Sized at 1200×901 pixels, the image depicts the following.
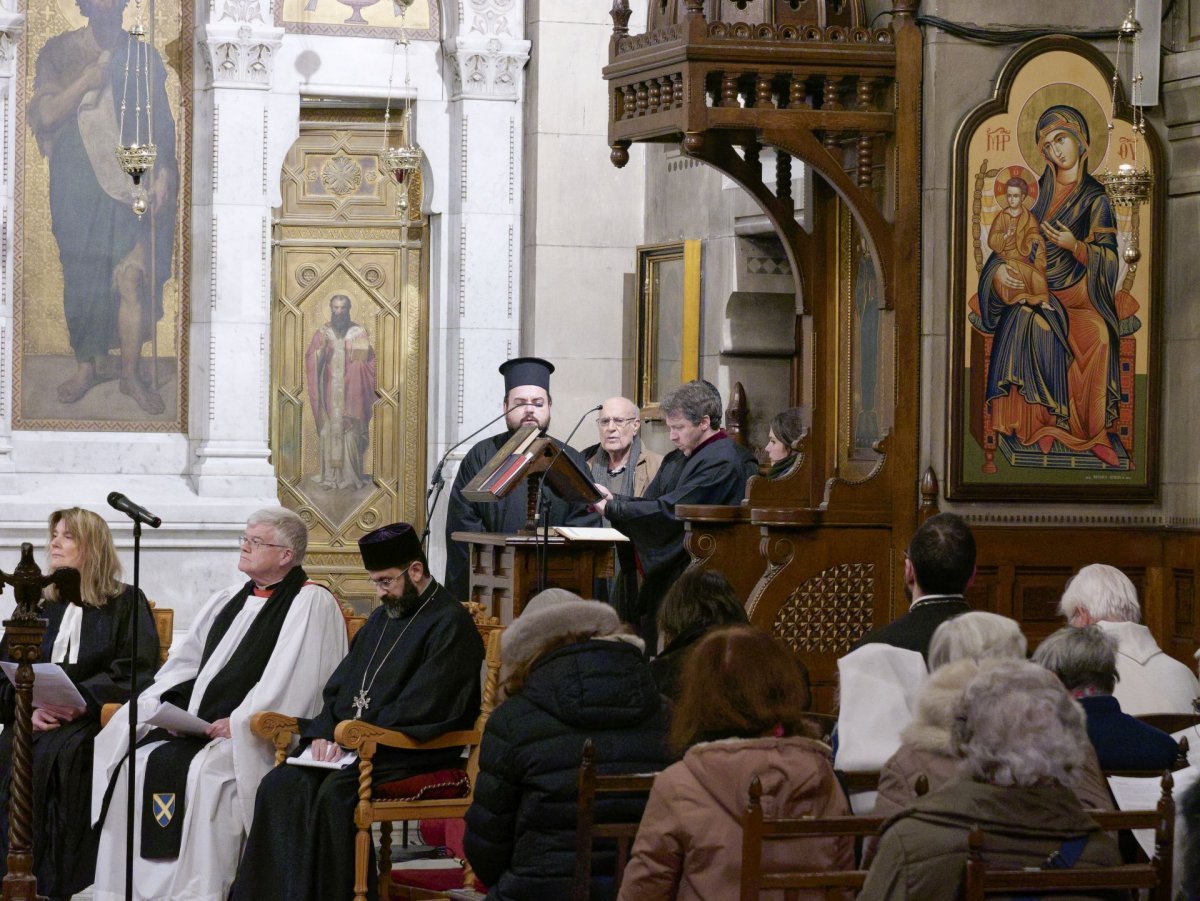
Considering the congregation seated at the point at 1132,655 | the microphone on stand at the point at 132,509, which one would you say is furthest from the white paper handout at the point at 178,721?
the congregation seated at the point at 1132,655

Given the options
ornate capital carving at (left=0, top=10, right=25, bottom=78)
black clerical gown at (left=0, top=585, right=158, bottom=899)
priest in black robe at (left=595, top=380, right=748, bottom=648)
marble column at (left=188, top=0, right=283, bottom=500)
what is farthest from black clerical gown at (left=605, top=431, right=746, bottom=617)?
ornate capital carving at (left=0, top=10, right=25, bottom=78)

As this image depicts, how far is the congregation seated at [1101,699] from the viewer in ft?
15.6

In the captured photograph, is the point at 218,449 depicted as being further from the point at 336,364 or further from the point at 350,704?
the point at 350,704

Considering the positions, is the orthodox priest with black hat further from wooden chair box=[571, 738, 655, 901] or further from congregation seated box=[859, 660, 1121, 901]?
congregation seated box=[859, 660, 1121, 901]

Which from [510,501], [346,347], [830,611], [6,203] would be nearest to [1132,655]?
[830,611]

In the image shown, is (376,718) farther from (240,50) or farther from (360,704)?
(240,50)

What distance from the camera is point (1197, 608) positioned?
7.75 meters

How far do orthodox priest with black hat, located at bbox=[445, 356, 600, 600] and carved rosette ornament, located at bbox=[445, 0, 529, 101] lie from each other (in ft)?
8.32

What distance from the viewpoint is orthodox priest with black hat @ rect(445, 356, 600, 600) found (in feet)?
31.3

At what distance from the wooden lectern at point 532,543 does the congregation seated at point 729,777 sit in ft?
12.2

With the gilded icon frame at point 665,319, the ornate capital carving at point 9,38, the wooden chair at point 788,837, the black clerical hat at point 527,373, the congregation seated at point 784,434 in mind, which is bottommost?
the wooden chair at point 788,837

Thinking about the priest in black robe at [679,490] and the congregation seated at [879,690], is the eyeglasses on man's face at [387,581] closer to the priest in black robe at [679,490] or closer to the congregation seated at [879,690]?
the priest in black robe at [679,490]

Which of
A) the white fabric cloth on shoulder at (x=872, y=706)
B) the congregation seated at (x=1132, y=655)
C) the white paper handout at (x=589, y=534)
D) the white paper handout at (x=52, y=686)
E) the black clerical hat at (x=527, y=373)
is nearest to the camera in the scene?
the white fabric cloth on shoulder at (x=872, y=706)

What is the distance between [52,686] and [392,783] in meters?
1.47
